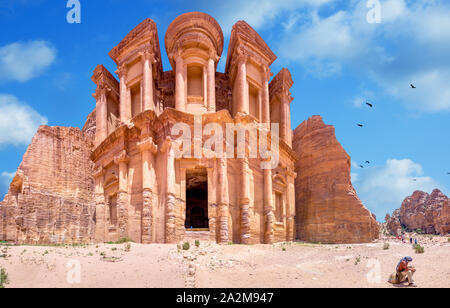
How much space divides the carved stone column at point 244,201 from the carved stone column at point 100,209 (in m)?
8.87

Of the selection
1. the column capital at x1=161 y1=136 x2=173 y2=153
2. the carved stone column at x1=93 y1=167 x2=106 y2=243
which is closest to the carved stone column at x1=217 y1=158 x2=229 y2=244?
the column capital at x1=161 y1=136 x2=173 y2=153

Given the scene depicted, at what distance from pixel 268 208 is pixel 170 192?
21.7 feet

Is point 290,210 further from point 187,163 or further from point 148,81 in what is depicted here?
point 148,81

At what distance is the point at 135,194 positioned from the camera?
75.3 feet

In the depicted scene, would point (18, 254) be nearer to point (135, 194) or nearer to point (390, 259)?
point (135, 194)

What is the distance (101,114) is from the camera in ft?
92.9

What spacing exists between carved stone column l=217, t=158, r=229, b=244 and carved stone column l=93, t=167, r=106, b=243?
775 cm

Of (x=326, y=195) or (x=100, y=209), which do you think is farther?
(x=326, y=195)

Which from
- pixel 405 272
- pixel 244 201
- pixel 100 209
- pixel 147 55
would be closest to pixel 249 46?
pixel 147 55

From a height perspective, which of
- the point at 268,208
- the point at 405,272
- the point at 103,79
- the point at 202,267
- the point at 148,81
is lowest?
the point at 202,267

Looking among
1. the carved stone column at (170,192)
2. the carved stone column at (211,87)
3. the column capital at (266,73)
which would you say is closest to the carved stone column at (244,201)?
the carved stone column at (170,192)

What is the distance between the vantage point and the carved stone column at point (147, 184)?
21328 millimetres

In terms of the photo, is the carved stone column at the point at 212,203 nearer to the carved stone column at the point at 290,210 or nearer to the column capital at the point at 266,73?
the carved stone column at the point at 290,210

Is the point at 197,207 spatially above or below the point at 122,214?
above
